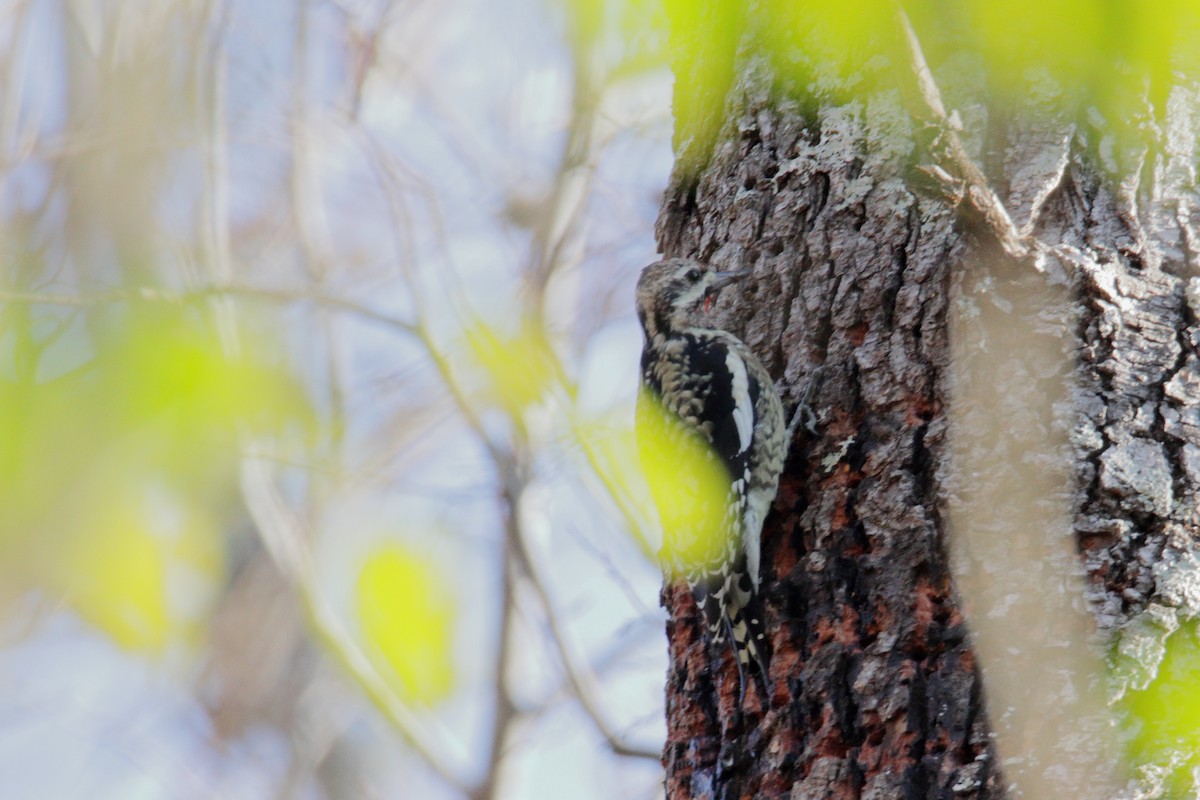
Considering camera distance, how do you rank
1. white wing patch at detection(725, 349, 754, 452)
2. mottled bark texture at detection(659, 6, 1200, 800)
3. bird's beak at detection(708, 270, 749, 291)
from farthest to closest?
white wing patch at detection(725, 349, 754, 452)
bird's beak at detection(708, 270, 749, 291)
mottled bark texture at detection(659, 6, 1200, 800)

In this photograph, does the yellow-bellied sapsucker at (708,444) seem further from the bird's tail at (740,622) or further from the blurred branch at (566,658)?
the blurred branch at (566,658)

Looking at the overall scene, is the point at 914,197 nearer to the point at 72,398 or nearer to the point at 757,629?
the point at 757,629

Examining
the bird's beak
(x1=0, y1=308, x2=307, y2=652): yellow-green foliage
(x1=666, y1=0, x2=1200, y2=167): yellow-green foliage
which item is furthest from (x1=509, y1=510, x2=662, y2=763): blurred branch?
(x1=666, y1=0, x2=1200, y2=167): yellow-green foliage

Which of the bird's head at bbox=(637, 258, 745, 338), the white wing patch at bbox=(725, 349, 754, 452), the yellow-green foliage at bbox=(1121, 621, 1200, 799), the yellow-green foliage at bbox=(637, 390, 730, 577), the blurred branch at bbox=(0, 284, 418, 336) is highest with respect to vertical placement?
the blurred branch at bbox=(0, 284, 418, 336)

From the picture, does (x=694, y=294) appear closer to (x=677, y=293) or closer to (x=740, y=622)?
(x=677, y=293)

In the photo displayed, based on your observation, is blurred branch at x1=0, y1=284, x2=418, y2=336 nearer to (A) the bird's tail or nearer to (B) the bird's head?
(B) the bird's head

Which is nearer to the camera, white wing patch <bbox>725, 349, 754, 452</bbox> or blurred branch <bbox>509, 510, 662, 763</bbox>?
white wing patch <bbox>725, 349, 754, 452</bbox>

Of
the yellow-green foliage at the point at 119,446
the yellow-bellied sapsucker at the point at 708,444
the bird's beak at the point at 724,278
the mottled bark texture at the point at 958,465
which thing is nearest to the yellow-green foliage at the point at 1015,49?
the mottled bark texture at the point at 958,465
